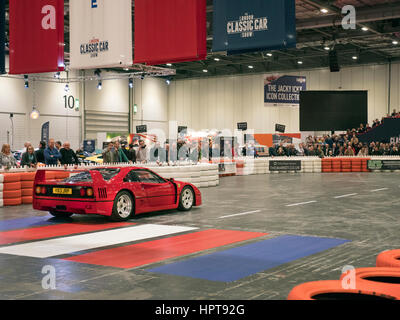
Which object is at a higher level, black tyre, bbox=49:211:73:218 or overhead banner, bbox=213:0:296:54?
overhead banner, bbox=213:0:296:54

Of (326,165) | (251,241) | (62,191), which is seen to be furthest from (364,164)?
(251,241)

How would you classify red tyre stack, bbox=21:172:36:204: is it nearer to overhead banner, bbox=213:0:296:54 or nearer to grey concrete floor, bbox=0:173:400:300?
grey concrete floor, bbox=0:173:400:300

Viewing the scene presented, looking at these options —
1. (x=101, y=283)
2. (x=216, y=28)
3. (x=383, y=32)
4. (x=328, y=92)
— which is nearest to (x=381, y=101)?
(x=328, y=92)

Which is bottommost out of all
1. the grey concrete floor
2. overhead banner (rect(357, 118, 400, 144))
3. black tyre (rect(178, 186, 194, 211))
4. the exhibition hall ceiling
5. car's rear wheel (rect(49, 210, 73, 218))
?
the grey concrete floor

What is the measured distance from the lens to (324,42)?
28422 mm

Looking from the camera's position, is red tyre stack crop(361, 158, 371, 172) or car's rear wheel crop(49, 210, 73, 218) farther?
red tyre stack crop(361, 158, 371, 172)

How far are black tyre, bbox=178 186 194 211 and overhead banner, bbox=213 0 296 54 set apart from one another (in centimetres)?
354

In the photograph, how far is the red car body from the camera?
10.5 metres

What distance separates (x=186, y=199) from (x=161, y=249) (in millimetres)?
4871

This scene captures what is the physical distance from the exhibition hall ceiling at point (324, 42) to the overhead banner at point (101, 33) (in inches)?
201

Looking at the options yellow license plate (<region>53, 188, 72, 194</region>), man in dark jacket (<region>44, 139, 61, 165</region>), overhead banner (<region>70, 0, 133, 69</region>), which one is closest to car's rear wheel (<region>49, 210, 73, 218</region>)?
yellow license plate (<region>53, 188, 72, 194</region>)

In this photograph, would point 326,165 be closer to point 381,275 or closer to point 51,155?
point 51,155

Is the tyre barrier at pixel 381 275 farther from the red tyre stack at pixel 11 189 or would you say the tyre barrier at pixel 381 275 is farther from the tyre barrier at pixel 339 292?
the red tyre stack at pixel 11 189

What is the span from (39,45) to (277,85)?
23.7m
